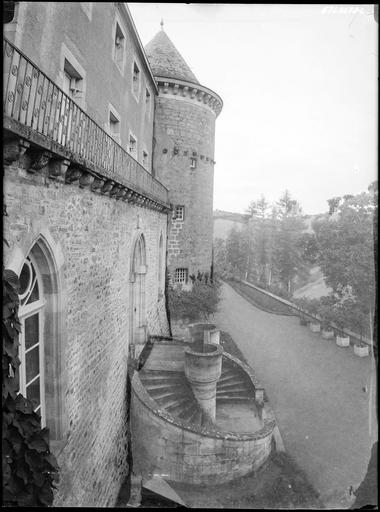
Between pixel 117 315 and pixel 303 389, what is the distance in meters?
7.80

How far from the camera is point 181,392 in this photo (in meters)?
9.98

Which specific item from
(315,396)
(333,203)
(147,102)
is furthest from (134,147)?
(315,396)

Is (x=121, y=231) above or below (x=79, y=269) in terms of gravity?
above

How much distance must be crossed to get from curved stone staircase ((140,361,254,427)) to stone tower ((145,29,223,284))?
666cm

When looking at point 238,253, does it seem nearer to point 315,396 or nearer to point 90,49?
point 315,396

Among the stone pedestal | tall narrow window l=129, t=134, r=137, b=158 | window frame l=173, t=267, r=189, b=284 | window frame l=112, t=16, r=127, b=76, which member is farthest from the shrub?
window frame l=112, t=16, r=127, b=76

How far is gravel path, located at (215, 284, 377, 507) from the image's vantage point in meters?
8.29

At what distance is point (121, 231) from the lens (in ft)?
27.8

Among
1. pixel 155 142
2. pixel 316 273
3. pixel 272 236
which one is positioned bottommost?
pixel 316 273

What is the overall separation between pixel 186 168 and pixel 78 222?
11.6m

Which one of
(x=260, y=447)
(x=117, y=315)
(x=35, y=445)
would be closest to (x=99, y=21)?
(x=117, y=315)

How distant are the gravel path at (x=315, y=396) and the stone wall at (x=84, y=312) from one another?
4.91 metres

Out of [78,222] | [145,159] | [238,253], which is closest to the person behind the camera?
[78,222]

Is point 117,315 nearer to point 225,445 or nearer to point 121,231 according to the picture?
point 121,231
